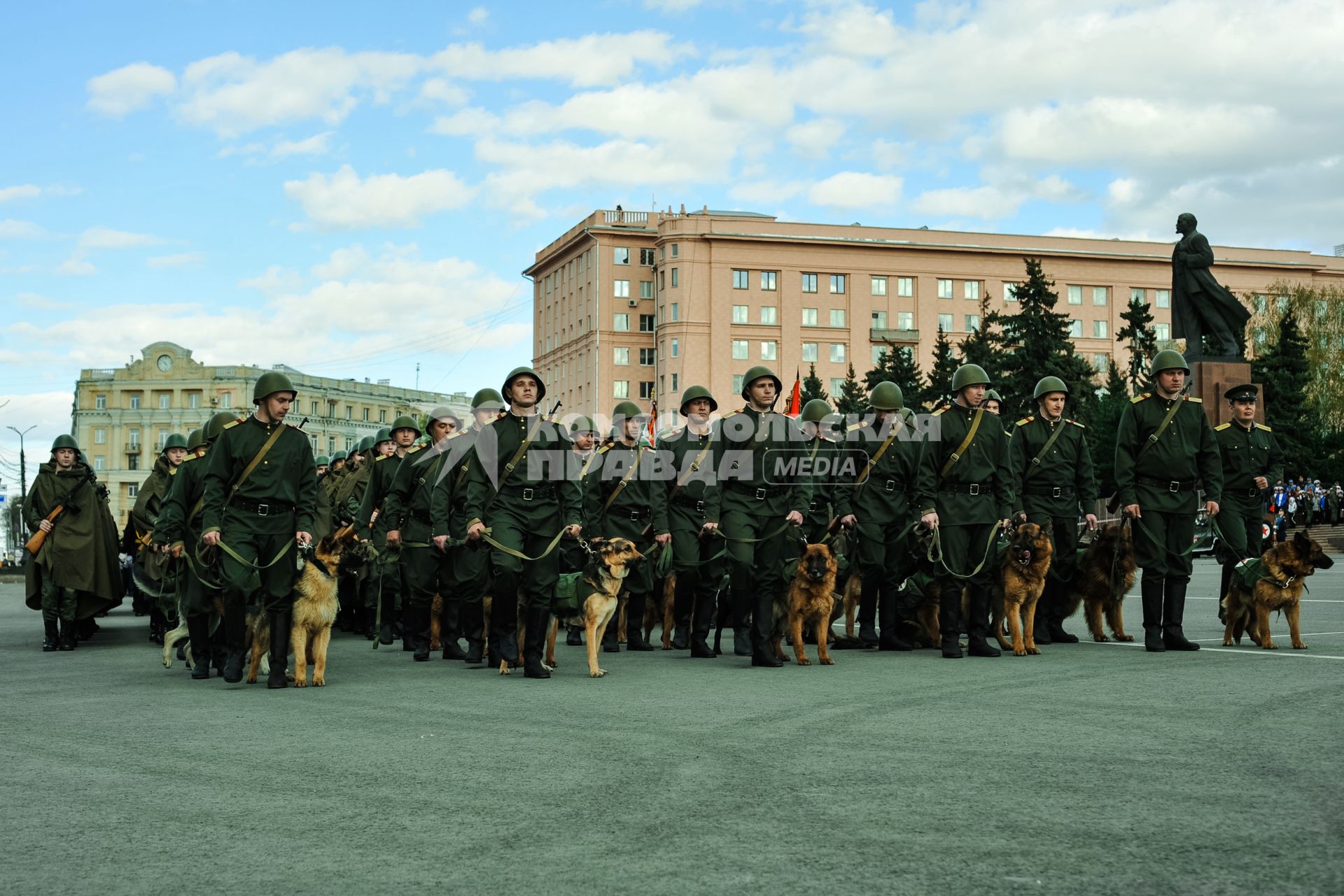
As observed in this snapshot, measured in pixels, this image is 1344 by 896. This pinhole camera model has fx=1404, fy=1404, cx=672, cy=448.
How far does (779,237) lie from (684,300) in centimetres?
914

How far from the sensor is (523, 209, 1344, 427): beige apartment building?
374ft

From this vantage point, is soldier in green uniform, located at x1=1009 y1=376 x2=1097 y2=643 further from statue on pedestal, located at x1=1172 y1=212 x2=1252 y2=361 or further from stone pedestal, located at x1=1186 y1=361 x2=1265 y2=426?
statue on pedestal, located at x1=1172 y1=212 x2=1252 y2=361

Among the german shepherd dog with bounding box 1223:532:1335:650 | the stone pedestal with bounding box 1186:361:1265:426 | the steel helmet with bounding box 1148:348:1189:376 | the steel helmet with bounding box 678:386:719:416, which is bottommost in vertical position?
the german shepherd dog with bounding box 1223:532:1335:650

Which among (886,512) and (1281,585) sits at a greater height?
(886,512)

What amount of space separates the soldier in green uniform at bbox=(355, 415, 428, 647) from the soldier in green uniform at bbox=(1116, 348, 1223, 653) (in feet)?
22.6

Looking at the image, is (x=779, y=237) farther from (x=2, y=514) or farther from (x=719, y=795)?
(x=719, y=795)

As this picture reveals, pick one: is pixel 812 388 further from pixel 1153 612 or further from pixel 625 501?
pixel 1153 612

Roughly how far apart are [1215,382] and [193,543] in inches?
719

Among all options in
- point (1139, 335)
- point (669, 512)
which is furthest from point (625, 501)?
point (1139, 335)

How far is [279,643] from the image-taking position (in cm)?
1084

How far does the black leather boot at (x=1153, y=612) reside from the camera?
12281mm

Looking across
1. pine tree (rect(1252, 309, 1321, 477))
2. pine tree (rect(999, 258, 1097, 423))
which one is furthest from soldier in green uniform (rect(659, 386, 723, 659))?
pine tree (rect(1252, 309, 1321, 477))

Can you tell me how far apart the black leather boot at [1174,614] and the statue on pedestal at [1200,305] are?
13.6m

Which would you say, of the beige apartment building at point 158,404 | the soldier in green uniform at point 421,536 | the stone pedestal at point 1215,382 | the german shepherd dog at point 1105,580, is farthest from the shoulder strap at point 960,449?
the beige apartment building at point 158,404
